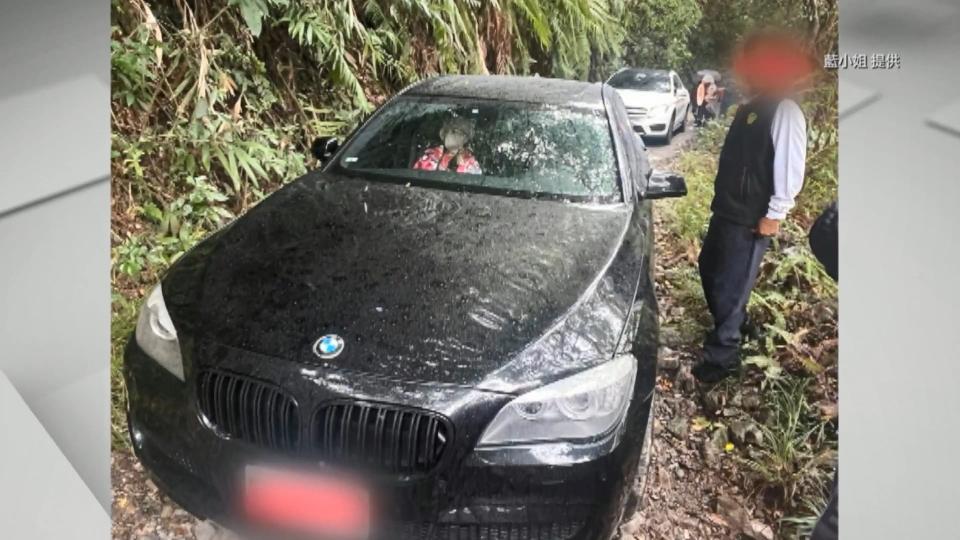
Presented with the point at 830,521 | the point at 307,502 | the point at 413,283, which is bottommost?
the point at 830,521

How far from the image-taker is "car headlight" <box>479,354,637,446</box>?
1.56 meters

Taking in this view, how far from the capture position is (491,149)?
1942 millimetres

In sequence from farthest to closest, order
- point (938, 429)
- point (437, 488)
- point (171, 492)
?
1. point (938, 429)
2. point (171, 492)
3. point (437, 488)

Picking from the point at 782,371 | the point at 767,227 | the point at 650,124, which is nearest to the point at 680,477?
the point at 782,371

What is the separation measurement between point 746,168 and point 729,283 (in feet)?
0.92

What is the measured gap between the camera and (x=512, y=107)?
6.46ft

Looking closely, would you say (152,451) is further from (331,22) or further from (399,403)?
(331,22)

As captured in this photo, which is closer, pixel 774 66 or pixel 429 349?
pixel 429 349

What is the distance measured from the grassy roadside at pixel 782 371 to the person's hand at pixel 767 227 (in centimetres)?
2

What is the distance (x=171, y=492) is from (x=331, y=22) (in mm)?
1288

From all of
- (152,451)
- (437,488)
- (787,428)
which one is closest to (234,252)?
(152,451)

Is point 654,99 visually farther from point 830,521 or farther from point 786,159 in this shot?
point 830,521

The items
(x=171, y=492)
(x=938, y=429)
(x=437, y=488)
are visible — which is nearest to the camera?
(x=437, y=488)

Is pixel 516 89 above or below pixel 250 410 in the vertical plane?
above
